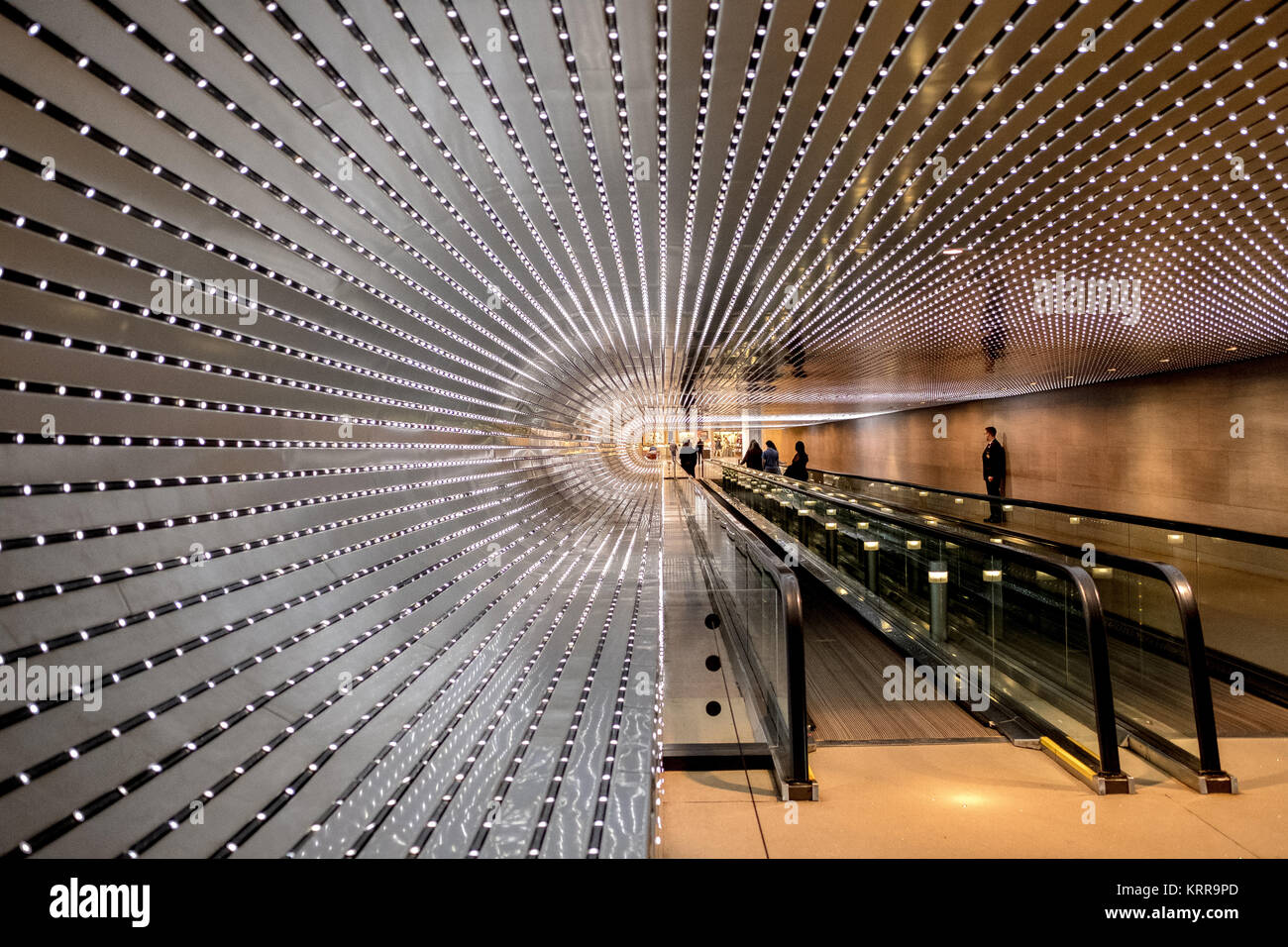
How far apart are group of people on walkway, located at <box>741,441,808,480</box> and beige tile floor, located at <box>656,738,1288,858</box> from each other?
53.5ft

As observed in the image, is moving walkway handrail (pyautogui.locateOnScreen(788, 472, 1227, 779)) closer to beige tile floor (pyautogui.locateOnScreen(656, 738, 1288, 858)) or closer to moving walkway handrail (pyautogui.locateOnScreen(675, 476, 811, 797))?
beige tile floor (pyautogui.locateOnScreen(656, 738, 1288, 858))

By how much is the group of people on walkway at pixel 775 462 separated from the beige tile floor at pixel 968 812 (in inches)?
642

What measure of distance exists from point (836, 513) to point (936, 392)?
13.4 m

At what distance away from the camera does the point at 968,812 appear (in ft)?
11.2

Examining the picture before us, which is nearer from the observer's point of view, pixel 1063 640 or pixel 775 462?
pixel 1063 640

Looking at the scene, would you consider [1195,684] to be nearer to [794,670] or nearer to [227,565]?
[794,670]

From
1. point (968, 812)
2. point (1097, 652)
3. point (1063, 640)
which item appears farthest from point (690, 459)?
point (968, 812)

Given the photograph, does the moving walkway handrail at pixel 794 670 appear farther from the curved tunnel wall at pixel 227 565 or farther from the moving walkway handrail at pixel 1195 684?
the moving walkway handrail at pixel 1195 684

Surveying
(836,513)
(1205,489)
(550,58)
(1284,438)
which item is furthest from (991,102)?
(1205,489)

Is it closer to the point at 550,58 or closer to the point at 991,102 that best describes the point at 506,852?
→ the point at 550,58

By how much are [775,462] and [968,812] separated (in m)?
22.6

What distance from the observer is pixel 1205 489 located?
14.0 m

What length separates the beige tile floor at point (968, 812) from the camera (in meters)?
3.10
